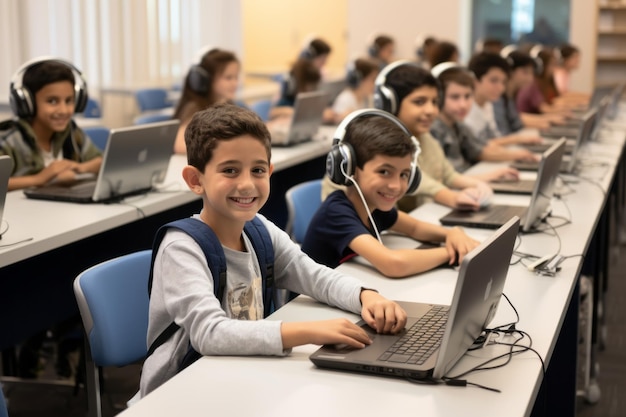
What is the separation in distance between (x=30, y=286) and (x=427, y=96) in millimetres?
1439

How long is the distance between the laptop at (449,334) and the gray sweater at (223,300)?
0.12m

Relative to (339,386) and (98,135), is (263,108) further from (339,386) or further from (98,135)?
(339,386)

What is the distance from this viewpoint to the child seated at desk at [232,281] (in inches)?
56.5

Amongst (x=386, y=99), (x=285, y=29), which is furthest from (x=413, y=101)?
(x=285, y=29)

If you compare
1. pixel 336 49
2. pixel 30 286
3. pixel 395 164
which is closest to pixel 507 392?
pixel 395 164

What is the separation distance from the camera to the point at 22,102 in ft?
10.1

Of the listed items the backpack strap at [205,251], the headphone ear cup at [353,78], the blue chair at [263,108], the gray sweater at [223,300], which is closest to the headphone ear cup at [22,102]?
the gray sweater at [223,300]

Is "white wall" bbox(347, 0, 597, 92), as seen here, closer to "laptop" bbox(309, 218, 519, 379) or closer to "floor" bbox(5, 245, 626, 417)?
"floor" bbox(5, 245, 626, 417)

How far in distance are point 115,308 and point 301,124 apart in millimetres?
2460

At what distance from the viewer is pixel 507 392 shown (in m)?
1.31

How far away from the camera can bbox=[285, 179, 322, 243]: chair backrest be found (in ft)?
9.07

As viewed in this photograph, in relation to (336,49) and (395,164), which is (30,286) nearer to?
(395,164)

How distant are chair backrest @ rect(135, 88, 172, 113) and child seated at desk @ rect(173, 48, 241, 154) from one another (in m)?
1.77

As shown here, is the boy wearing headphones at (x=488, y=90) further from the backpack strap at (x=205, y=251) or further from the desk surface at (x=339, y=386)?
the backpack strap at (x=205, y=251)
